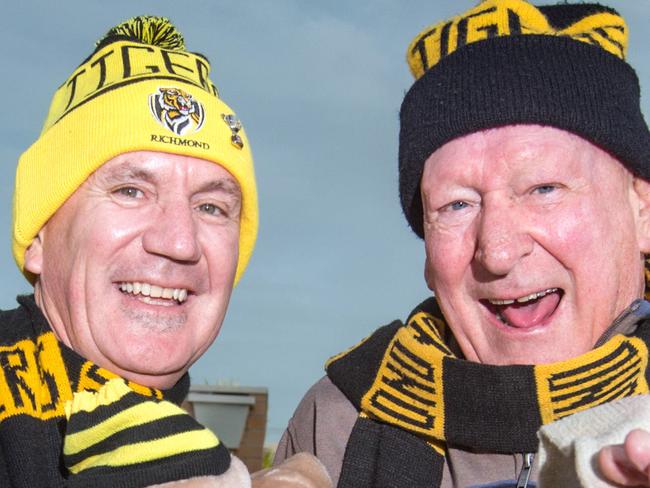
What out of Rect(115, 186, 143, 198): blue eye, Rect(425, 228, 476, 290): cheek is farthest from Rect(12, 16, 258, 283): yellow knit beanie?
Rect(425, 228, 476, 290): cheek

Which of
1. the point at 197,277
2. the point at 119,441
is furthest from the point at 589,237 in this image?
the point at 119,441

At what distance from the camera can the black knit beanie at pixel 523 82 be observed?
2.86 m

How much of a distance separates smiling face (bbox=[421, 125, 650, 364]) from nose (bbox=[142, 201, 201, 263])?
72cm

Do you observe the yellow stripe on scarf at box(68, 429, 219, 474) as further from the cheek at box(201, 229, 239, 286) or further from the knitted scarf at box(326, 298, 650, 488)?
the cheek at box(201, 229, 239, 286)

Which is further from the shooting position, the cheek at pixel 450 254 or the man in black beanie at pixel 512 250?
the cheek at pixel 450 254

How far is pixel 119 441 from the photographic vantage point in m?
2.38

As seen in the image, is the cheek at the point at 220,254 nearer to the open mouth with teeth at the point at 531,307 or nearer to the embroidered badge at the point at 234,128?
the embroidered badge at the point at 234,128

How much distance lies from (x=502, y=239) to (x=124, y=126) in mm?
1174

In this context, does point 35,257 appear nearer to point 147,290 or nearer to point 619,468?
point 147,290

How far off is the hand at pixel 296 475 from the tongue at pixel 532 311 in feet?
2.34

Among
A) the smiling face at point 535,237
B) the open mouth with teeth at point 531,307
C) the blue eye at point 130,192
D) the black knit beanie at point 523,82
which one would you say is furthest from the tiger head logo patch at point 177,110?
the open mouth with teeth at point 531,307

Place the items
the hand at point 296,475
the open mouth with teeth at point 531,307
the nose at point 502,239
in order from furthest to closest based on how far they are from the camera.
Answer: the open mouth with teeth at point 531,307
the nose at point 502,239
the hand at point 296,475

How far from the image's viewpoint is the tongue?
2912 millimetres

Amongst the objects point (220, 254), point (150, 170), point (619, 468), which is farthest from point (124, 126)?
point (619, 468)
